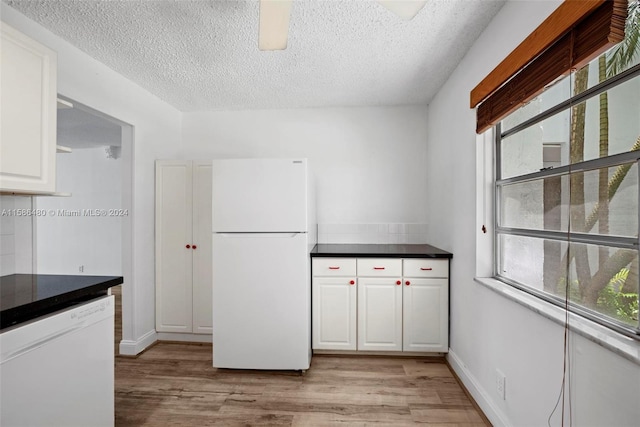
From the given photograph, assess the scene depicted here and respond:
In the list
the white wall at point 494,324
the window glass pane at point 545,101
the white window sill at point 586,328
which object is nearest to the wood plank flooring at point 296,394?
the white wall at point 494,324

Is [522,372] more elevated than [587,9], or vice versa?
[587,9]

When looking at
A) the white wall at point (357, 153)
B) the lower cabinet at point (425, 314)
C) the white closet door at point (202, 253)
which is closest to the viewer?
the lower cabinet at point (425, 314)

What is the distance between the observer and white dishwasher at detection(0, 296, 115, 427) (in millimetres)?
1019

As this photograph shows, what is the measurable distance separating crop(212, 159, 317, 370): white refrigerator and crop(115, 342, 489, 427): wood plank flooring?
188 mm

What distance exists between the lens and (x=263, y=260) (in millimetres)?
2189

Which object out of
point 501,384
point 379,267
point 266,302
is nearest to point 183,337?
point 266,302

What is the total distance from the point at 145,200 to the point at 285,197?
1.45 meters

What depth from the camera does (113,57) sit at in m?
→ 2.09

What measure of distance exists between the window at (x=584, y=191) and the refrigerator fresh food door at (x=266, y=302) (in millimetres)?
1451

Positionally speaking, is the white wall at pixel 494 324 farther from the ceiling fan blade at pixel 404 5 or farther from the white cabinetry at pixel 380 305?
the ceiling fan blade at pixel 404 5

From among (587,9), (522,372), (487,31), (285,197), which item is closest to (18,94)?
(285,197)

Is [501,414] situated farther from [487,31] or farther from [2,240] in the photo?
[2,240]

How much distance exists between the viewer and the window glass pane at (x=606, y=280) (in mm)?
930

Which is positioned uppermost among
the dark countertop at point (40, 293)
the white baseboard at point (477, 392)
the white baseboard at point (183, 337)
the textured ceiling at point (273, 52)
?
the textured ceiling at point (273, 52)
